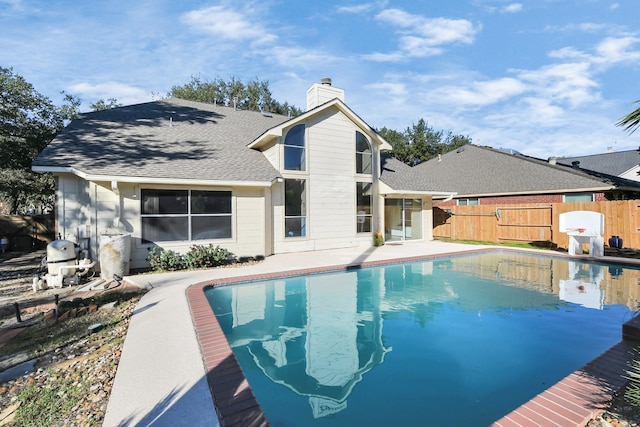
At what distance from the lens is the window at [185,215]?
10469 millimetres

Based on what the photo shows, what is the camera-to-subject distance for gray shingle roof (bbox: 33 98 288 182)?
32.9ft

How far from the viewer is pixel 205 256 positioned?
10539 mm

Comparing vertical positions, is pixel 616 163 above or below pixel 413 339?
above

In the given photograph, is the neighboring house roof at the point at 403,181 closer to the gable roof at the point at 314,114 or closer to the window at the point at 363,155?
the window at the point at 363,155

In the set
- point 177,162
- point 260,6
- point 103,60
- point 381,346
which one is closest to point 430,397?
point 381,346

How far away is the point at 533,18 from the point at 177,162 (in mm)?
14397

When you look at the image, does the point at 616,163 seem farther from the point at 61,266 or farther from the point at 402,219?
the point at 61,266

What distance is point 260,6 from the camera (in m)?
12.4

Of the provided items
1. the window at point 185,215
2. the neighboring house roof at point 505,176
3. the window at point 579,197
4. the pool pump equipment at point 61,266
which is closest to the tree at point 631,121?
the window at point 185,215

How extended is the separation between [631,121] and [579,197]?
1754cm

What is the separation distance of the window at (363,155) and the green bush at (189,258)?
306 inches

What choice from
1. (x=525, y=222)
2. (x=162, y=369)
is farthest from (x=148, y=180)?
(x=525, y=222)

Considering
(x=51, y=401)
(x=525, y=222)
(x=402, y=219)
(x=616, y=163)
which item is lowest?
(x=51, y=401)

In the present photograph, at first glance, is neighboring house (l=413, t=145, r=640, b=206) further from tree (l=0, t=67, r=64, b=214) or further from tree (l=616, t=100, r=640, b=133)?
tree (l=0, t=67, r=64, b=214)
